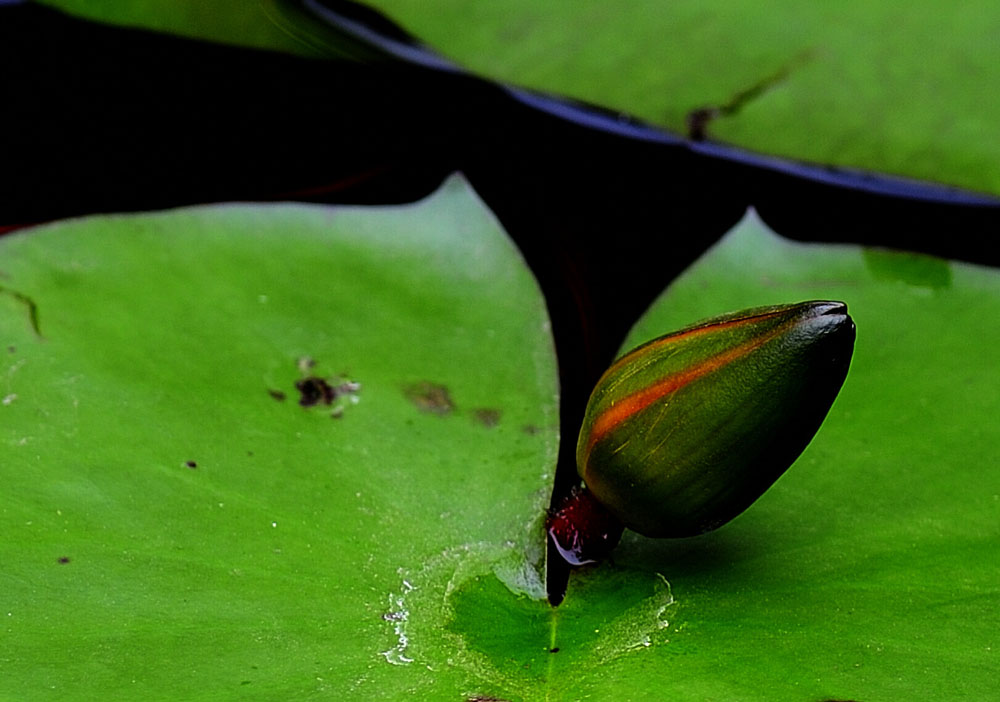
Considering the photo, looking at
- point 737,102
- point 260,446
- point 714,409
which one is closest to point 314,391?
point 260,446

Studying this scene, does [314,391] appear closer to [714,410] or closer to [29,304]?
[29,304]

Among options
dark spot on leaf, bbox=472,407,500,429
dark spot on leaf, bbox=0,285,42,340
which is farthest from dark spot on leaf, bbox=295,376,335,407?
dark spot on leaf, bbox=0,285,42,340

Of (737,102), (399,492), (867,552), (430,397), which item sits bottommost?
(867,552)

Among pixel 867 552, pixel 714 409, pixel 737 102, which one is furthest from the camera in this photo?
pixel 737 102

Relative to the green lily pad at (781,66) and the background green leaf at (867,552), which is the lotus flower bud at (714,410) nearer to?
the background green leaf at (867,552)

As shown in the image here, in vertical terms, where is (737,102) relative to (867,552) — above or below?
above

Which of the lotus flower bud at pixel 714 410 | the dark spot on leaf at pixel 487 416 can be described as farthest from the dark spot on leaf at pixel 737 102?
the lotus flower bud at pixel 714 410
